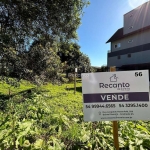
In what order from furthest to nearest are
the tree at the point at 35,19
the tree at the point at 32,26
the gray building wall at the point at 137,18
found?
the gray building wall at the point at 137,18, the tree at the point at 35,19, the tree at the point at 32,26

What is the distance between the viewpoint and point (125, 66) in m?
17.9

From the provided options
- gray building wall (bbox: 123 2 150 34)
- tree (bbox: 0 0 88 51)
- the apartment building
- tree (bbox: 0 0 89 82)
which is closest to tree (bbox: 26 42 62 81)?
tree (bbox: 0 0 89 82)

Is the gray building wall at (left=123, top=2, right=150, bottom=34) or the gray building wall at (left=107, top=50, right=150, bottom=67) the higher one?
the gray building wall at (left=123, top=2, right=150, bottom=34)

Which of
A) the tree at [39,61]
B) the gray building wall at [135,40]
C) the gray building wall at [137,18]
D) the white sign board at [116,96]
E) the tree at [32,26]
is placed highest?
the gray building wall at [137,18]

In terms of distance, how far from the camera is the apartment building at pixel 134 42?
52.7ft

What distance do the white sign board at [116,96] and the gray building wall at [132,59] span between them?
15.2 metres

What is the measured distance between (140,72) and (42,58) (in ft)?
16.3

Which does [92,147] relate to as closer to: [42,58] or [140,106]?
[140,106]

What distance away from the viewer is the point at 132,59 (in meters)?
17.6

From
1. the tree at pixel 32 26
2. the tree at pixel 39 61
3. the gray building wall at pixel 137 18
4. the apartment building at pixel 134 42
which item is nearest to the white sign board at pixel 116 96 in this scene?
the tree at pixel 32 26

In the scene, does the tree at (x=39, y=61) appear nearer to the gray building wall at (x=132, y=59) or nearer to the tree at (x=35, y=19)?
the tree at (x=35, y=19)

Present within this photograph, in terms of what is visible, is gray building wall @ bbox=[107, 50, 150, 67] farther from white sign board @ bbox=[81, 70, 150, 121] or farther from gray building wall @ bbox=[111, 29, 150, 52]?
white sign board @ bbox=[81, 70, 150, 121]

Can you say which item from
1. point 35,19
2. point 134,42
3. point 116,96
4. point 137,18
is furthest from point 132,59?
point 116,96

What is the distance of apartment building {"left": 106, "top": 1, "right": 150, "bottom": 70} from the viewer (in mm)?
16078
